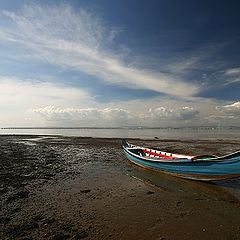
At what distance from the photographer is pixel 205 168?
11477 millimetres

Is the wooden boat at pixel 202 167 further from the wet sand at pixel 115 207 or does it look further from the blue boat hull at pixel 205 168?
the wet sand at pixel 115 207

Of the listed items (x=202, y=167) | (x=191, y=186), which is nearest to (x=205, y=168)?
(x=202, y=167)

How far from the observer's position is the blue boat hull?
33.7 feet

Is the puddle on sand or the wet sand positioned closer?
the wet sand

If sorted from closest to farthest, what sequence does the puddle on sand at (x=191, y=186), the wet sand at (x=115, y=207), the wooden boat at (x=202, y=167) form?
the wet sand at (x=115, y=207) < the puddle on sand at (x=191, y=186) < the wooden boat at (x=202, y=167)

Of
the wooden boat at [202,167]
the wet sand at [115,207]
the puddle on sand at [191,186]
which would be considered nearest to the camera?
the wet sand at [115,207]

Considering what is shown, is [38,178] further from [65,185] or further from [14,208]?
[14,208]

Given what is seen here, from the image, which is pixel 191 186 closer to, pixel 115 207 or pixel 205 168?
pixel 205 168

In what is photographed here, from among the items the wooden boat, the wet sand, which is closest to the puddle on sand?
the wet sand

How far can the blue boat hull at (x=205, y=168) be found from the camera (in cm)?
1027

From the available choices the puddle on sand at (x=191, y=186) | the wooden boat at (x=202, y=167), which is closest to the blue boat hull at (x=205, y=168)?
the wooden boat at (x=202, y=167)

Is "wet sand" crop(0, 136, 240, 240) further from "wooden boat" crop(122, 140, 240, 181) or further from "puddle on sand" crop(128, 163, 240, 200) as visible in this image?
"wooden boat" crop(122, 140, 240, 181)

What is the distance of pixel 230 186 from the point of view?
1127 centimetres

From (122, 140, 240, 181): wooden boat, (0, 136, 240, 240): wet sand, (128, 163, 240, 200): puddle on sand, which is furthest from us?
(122, 140, 240, 181): wooden boat
